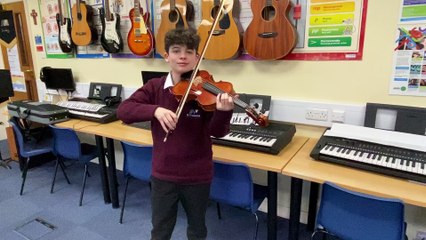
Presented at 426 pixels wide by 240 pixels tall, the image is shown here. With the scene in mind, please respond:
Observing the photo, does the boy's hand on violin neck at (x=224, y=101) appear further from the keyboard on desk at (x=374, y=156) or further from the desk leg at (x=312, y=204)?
the desk leg at (x=312, y=204)

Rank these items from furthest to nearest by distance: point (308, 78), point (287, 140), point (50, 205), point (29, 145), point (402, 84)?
point (29, 145), point (50, 205), point (308, 78), point (287, 140), point (402, 84)

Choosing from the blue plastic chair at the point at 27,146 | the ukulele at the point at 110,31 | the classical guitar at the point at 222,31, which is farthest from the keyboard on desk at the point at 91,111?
the classical guitar at the point at 222,31

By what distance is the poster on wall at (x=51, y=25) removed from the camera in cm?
→ 322

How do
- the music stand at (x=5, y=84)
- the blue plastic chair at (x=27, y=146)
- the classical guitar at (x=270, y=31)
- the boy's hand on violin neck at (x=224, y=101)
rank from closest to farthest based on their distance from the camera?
1. the boy's hand on violin neck at (x=224, y=101)
2. the classical guitar at (x=270, y=31)
3. the blue plastic chair at (x=27, y=146)
4. the music stand at (x=5, y=84)

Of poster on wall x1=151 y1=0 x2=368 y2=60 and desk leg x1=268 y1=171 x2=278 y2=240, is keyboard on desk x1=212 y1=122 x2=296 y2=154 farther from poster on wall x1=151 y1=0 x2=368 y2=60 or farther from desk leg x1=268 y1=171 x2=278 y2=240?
poster on wall x1=151 y1=0 x2=368 y2=60

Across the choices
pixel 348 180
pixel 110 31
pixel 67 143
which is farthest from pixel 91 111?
pixel 348 180

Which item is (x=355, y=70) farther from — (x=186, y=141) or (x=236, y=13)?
(x=186, y=141)

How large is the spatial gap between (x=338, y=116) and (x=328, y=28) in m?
0.57

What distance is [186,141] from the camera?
1392 mm

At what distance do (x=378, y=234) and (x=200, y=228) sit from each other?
0.84 meters

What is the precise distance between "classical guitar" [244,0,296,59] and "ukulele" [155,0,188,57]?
1.87ft

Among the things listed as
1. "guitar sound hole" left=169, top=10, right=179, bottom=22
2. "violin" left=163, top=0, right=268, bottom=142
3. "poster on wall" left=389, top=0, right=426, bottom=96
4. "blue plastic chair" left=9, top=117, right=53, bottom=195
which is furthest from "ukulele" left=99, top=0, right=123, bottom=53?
"poster on wall" left=389, top=0, right=426, bottom=96

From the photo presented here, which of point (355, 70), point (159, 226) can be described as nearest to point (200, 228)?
point (159, 226)

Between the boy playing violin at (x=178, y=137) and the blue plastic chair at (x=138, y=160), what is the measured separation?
0.54m
